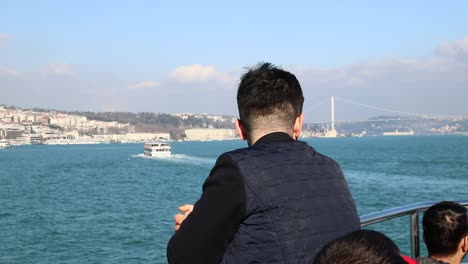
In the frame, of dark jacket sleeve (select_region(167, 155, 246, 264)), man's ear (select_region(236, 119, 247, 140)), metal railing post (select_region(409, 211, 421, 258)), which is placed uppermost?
man's ear (select_region(236, 119, 247, 140))

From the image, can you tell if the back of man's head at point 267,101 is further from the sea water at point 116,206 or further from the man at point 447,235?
the sea water at point 116,206

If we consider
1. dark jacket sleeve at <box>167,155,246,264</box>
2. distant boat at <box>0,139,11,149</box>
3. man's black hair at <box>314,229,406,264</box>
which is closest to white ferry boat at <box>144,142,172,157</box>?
dark jacket sleeve at <box>167,155,246,264</box>

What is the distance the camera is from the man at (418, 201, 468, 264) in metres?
1.96

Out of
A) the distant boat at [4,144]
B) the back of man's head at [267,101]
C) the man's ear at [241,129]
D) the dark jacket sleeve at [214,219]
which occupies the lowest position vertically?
the distant boat at [4,144]

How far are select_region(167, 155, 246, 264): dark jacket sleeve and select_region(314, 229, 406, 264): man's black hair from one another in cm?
38

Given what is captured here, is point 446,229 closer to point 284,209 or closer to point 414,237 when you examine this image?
point 414,237

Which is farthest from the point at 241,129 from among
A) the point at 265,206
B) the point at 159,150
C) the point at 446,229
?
the point at 159,150

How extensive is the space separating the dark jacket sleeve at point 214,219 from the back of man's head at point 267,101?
0.20 m

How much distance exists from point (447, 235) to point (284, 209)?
0.84m

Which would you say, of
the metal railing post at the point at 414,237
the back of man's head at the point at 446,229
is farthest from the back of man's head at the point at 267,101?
Result: the metal railing post at the point at 414,237

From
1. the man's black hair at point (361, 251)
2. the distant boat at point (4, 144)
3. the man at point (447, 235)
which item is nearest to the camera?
the man's black hair at point (361, 251)

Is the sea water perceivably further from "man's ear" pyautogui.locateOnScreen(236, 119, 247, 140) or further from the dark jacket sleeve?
the dark jacket sleeve

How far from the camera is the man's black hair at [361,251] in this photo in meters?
0.94

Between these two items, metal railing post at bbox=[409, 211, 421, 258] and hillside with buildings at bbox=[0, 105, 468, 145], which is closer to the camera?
metal railing post at bbox=[409, 211, 421, 258]
